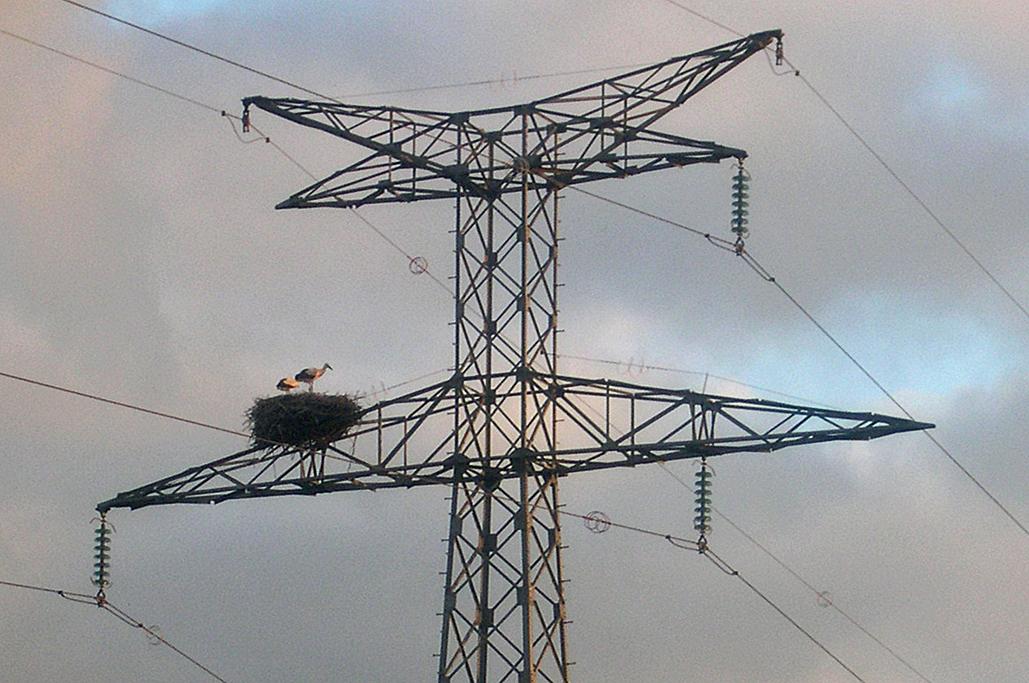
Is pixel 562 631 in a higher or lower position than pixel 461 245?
lower

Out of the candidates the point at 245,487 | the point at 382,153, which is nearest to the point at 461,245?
the point at 382,153

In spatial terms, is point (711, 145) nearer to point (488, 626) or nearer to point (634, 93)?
point (634, 93)

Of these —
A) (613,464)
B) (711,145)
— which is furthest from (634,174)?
(613,464)
